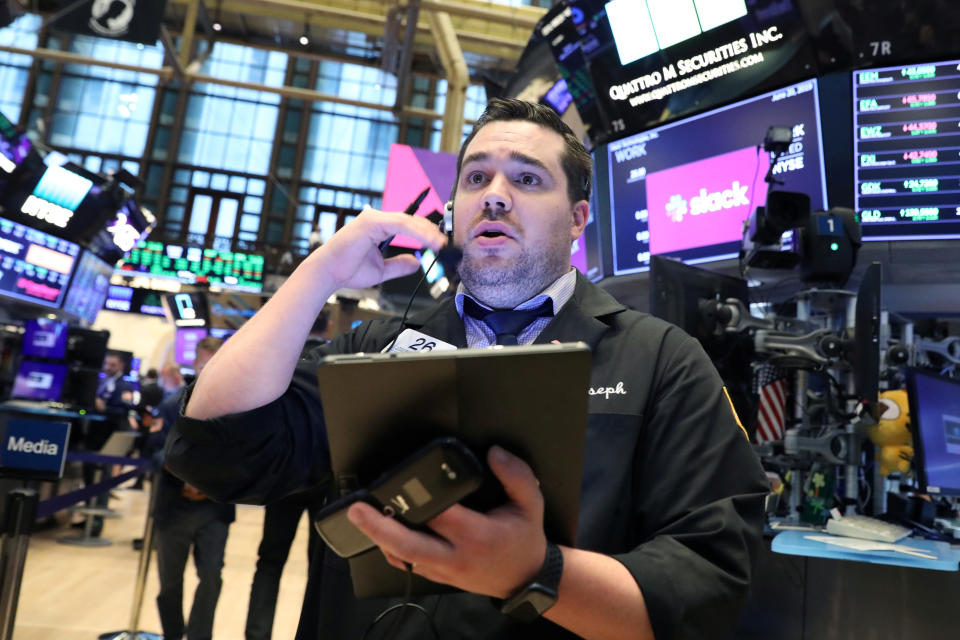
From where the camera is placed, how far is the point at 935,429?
3.12 metres

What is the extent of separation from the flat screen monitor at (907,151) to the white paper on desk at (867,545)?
1770 millimetres

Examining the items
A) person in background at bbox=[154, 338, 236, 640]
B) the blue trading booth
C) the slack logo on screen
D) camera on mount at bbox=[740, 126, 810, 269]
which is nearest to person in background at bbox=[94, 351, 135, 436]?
→ the blue trading booth

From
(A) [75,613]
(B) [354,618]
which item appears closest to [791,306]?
Result: (B) [354,618]

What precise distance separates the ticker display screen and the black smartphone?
14.7 meters

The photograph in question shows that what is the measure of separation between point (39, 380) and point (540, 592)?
8.14m

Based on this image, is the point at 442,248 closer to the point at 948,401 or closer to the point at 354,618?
the point at 354,618

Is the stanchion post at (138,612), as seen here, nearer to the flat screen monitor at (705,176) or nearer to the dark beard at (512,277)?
the flat screen monitor at (705,176)

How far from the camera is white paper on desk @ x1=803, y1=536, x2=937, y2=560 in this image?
2607mm

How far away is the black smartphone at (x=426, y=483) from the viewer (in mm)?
865

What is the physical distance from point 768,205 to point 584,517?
274 centimetres

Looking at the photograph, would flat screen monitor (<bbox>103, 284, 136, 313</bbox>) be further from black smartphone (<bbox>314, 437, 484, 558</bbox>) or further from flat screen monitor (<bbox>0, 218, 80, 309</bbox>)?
black smartphone (<bbox>314, 437, 484, 558</bbox>)

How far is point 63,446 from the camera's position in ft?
11.0

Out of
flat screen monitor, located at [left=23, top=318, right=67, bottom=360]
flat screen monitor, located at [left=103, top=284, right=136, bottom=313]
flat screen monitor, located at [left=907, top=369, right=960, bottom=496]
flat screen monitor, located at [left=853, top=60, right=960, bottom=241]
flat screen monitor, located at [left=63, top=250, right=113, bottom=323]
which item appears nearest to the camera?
flat screen monitor, located at [left=907, top=369, right=960, bottom=496]

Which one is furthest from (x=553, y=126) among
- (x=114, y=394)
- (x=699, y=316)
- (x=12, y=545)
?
(x=114, y=394)
